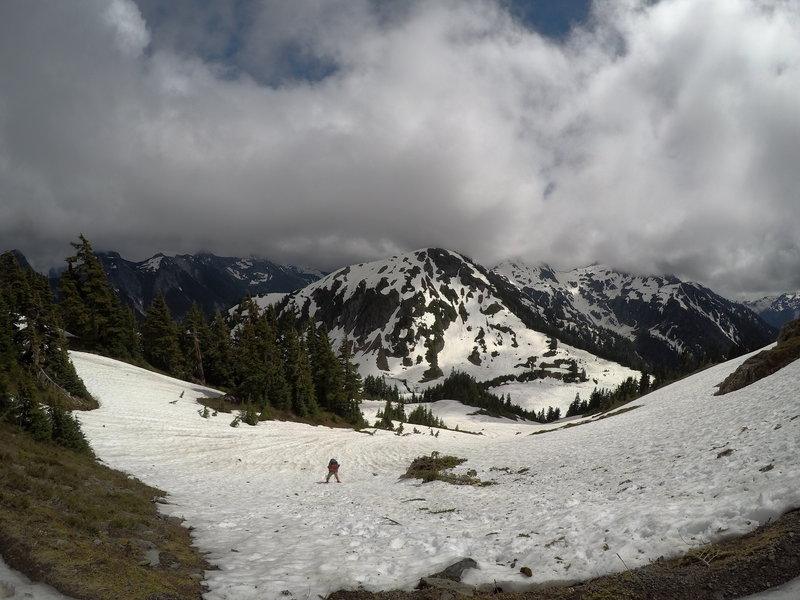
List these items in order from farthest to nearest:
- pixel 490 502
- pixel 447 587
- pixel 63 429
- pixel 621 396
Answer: pixel 621 396
pixel 63 429
pixel 490 502
pixel 447 587

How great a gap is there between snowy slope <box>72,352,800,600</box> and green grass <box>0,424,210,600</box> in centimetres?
85

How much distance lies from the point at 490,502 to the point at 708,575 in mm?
9269

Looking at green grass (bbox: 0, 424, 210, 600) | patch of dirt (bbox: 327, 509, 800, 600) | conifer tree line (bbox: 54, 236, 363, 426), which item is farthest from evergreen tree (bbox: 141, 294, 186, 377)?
patch of dirt (bbox: 327, 509, 800, 600)

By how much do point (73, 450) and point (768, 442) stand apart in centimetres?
Answer: 2468

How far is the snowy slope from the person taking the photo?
7027 millimetres

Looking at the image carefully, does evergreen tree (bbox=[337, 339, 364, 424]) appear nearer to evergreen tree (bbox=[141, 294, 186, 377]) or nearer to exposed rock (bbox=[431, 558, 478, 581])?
evergreen tree (bbox=[141, 294, 186, 377])

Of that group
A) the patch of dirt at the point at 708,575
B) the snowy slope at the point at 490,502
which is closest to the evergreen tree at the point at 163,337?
the snowy slope at the point at 490,502

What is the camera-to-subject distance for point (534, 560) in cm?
740

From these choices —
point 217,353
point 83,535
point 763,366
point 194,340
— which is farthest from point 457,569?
point 217,353

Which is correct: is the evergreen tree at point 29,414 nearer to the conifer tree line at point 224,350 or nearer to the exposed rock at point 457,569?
the exposed rock at point 457,569

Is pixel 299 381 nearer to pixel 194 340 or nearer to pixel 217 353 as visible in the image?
pixel 217 353

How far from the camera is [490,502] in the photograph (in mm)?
13719

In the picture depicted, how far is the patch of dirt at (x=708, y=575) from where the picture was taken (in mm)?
4879

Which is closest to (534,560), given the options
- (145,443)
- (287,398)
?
(145,443)
